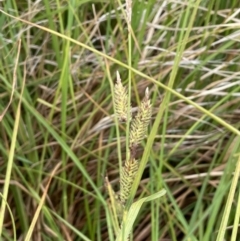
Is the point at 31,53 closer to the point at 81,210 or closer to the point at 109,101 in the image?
the point at 109,101

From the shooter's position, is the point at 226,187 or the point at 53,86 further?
the point at 53,86

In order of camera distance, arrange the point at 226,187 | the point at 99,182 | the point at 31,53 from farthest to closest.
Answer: the point at 31,53 → the point at 99,182 → the point at 226,187

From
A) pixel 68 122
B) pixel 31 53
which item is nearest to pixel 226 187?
pixel 68 122

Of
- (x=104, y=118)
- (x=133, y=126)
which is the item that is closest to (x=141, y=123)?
(x=133, y=126)

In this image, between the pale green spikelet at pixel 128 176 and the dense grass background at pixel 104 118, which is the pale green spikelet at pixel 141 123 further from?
the dense grass background at pixel 104 118

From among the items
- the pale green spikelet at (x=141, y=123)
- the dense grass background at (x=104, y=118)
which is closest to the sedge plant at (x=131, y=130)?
the pale green spikelet at (x=141, y=123)

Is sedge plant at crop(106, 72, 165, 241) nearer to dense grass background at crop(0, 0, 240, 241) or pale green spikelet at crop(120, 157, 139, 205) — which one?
pale green spikelet at crop(120, 157, 139, 205)

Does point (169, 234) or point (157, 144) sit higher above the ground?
point (157, 144)

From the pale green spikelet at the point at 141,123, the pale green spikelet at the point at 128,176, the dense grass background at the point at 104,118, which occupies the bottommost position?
the dense grass background at the point at 104,118
